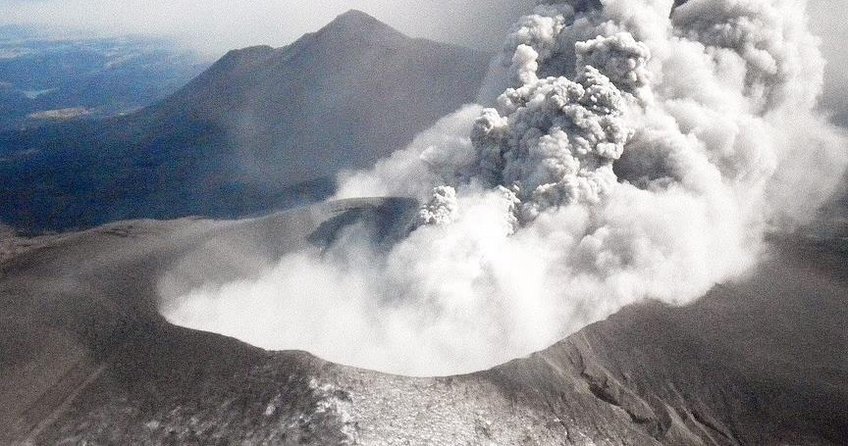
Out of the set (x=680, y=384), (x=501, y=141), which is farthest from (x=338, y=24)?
(x=680, y=384)

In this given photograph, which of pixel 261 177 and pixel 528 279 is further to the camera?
pixel 261 177

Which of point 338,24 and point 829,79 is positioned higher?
point 338,24

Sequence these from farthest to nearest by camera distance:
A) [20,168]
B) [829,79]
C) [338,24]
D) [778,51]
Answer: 1. [338,24]
2. [20,168]
3. [829,79]
4. [778,51]

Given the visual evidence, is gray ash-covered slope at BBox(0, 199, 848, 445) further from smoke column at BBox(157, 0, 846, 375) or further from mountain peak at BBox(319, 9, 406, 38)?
mountain peak at BBox(319, 9, 406, 38)

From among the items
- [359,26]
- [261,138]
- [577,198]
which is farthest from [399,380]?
[359,26]

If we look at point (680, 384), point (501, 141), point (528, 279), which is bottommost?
point (680, 384)

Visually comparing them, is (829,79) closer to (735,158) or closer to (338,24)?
(735,158)
